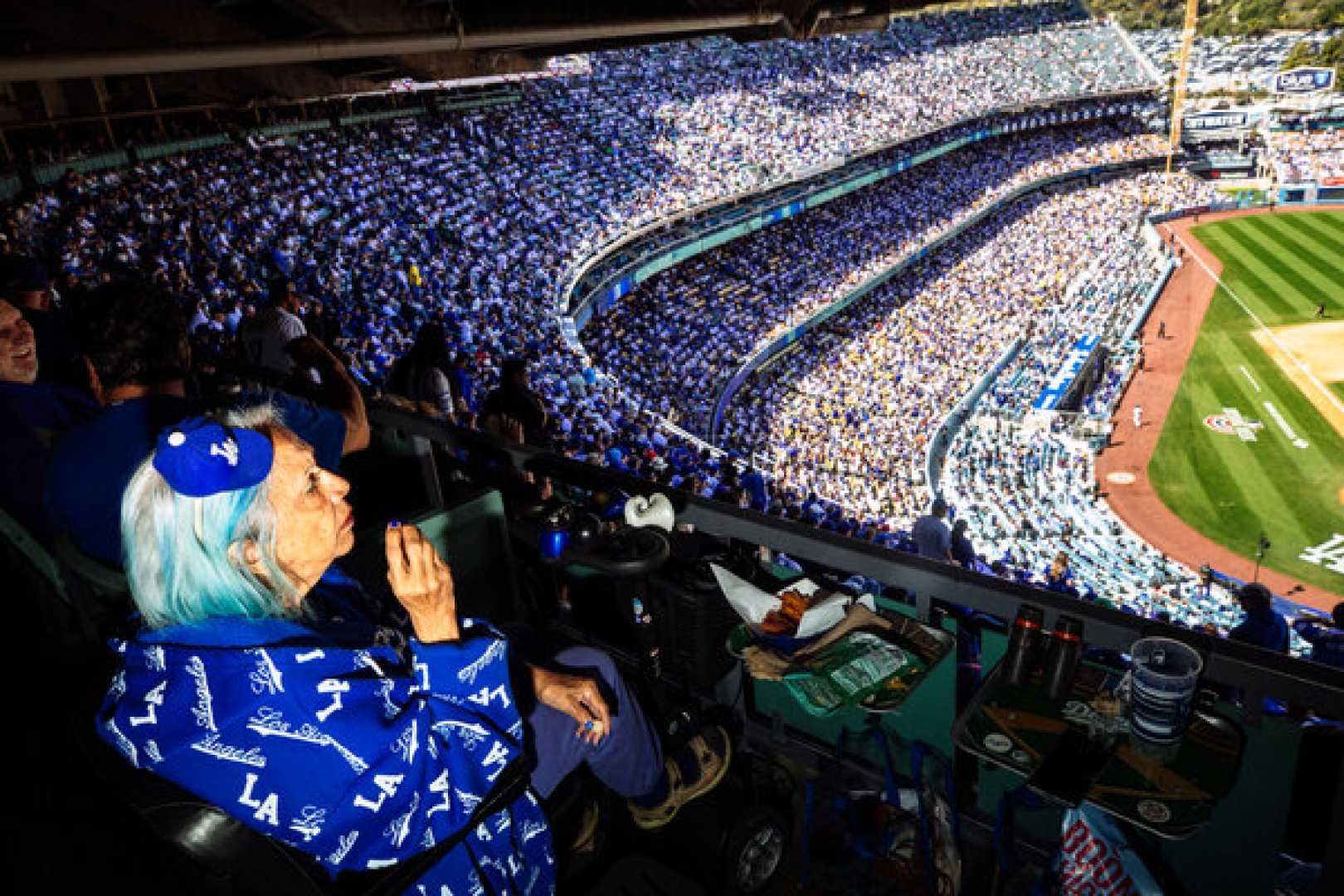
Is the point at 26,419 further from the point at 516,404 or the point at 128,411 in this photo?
the point at 516,404

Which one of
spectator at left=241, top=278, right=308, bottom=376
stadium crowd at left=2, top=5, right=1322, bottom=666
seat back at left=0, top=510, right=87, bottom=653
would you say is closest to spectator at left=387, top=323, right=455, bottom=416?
stadium crowd at left=2, top=5, right=1322, bottom=666

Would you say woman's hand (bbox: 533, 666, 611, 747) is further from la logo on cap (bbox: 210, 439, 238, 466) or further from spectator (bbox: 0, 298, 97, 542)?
spectator (bbox: 0, 298, 97, 542)

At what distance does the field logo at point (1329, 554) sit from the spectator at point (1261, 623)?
13.6 metres

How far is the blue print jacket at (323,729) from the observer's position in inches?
58.5

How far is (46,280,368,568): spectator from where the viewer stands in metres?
2.31

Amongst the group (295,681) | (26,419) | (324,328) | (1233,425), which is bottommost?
(1233,425)

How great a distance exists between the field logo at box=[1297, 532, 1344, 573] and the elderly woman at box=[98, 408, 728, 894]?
1895 centimetres

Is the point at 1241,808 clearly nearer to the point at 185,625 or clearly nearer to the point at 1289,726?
the point at 1289,726

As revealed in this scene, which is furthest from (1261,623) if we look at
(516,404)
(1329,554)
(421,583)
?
(1329,554)

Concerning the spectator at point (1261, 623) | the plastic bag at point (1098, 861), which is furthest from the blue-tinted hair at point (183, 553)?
the spectator at point (1261, 623)

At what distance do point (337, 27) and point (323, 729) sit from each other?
137 inches

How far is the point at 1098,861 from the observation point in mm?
2016

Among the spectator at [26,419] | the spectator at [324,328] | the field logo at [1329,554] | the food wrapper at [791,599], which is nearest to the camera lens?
the food wrapper at [791,599]

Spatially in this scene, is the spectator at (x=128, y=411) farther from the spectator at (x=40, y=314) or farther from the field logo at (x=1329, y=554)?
the field logo at (x=1329, y=554)
